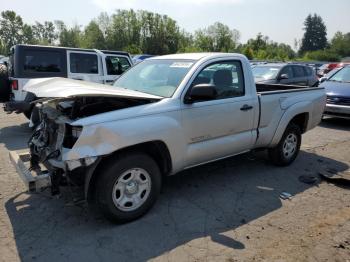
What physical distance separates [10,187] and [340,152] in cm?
612

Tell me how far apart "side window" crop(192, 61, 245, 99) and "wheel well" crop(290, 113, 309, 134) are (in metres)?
1.67

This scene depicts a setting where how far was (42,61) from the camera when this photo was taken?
940cm

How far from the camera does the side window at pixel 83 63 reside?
33.0 feet

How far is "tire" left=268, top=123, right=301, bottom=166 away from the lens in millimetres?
6090

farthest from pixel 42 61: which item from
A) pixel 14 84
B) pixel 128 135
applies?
pixel 128 135

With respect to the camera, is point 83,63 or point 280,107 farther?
point 83,63

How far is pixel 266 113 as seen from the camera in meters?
5.54

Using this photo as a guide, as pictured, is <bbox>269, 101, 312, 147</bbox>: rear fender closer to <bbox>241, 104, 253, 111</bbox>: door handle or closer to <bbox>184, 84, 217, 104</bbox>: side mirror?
<bbox>241, 104, 253, 111</bbox>: door handle

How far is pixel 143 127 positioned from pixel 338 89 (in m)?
8.09

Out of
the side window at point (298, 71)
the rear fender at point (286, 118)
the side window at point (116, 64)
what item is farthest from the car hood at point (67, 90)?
the side window at point (298, 71)

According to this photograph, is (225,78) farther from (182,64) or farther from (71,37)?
(71,37)

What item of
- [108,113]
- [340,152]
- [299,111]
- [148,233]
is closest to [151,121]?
[108,113]

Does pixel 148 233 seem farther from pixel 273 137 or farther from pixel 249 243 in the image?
pixel 273 137

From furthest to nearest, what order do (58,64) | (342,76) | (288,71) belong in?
(288,71) → (342,76) → (58,64)
